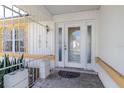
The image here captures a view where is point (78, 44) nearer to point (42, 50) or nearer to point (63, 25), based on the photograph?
point (63, 25)

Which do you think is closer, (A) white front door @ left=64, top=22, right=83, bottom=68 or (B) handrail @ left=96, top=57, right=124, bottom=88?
(B) handrail @ left=96, top=57, right=124, bottom=88

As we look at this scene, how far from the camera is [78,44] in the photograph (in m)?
4.76

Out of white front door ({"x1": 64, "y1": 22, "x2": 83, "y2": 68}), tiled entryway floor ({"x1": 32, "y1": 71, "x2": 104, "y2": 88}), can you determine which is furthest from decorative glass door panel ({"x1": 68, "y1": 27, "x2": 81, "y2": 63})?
tiled entryway floor ({"x1": 32, "y1": 71, "x2": 104, "y2": 88})

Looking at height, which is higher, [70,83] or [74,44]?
[74,44]

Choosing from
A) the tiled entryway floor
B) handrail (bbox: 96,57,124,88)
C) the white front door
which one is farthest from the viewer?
the white front door

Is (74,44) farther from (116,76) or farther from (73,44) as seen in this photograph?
(116,76)

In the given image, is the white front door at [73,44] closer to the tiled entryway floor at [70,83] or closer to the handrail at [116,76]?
the tiled entryway floor at [70,83]

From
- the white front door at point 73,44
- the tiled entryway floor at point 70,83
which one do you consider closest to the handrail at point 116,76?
the tiled entryway floor at point 70,83

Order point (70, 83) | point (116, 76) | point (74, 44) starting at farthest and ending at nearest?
point (74, 44), point (70, 83), point (116, 76)

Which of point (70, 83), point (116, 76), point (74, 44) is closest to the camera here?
point (116, 76)

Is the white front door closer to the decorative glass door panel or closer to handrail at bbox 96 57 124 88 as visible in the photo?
the decorative glass door panel

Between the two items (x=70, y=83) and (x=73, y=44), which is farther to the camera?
(x=73, y=44)

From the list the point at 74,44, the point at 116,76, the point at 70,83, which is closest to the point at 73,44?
the point at 74,44

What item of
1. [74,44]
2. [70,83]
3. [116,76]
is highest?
[74,44]
